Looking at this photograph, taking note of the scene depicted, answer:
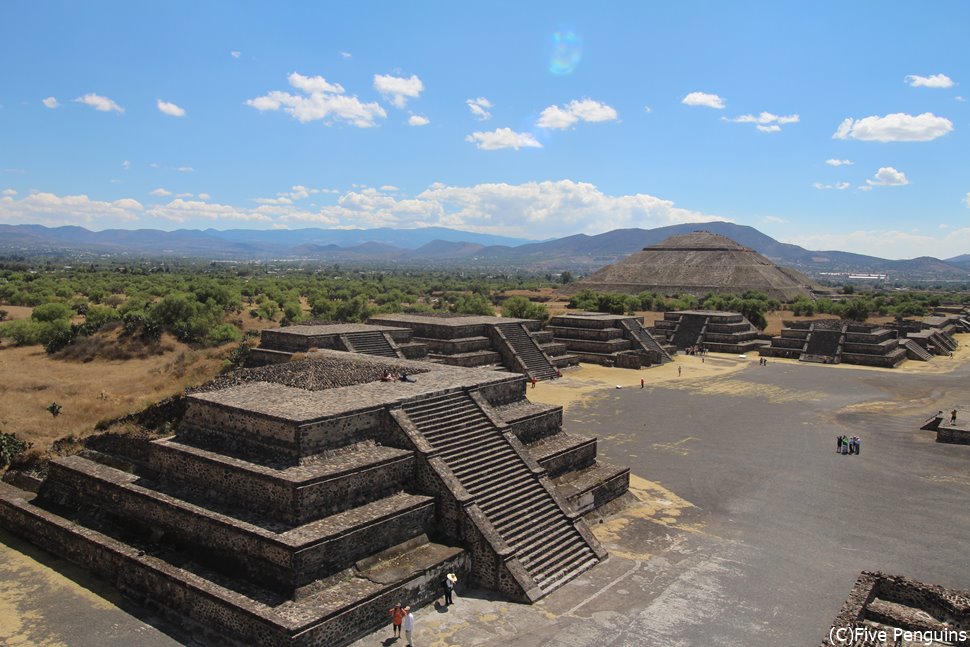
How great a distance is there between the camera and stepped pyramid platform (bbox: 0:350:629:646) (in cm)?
1104

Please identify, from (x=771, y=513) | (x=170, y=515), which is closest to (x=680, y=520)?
(x=771, y=513)

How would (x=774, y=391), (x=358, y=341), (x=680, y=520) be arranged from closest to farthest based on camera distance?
(x=680, y=520) → (x=358, y=341) → (x=774, y=391)

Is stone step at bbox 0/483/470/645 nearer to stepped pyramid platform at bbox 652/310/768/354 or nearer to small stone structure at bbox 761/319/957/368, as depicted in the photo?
stepped pyramid platform at bbox 652/310/768/354

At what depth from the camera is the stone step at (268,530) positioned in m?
11.0

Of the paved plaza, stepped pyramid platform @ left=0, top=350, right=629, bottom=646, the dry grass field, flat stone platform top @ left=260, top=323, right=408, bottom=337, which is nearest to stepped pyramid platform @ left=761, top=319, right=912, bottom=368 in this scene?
the paved plaza

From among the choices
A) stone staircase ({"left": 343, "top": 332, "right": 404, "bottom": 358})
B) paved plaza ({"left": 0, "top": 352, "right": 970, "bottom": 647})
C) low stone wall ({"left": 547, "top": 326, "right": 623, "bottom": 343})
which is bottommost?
paved plaza ({"left": 0, "top": 352, "right": 970, "bottom": 647})

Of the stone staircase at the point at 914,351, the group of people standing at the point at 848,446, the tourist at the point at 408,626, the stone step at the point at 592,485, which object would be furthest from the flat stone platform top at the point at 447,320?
the stone staircase at the point at 914,351

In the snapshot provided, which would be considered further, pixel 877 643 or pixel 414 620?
pixel 414 620

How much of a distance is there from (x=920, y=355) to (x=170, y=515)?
53138mm

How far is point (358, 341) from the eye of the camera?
3008 cm

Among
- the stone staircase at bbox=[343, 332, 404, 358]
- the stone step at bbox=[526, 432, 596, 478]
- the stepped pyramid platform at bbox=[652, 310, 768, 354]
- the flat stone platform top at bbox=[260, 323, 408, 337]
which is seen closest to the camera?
the stone step at bbox=[526, 432, 596, 478]

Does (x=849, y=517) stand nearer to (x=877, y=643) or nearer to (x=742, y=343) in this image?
(x=877, y=643)

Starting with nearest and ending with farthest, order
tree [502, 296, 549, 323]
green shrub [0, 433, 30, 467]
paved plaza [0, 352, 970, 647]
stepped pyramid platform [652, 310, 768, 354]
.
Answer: paved plaza [0, 352, 970, 647], green shrub [0, 433, 30, 467], stepped pyramid platform [652, 310, 768, 354], tree [502, 296, 549, 323]

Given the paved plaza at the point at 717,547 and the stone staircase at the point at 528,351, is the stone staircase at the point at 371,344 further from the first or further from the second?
the paved plaza at the point at 717,547
